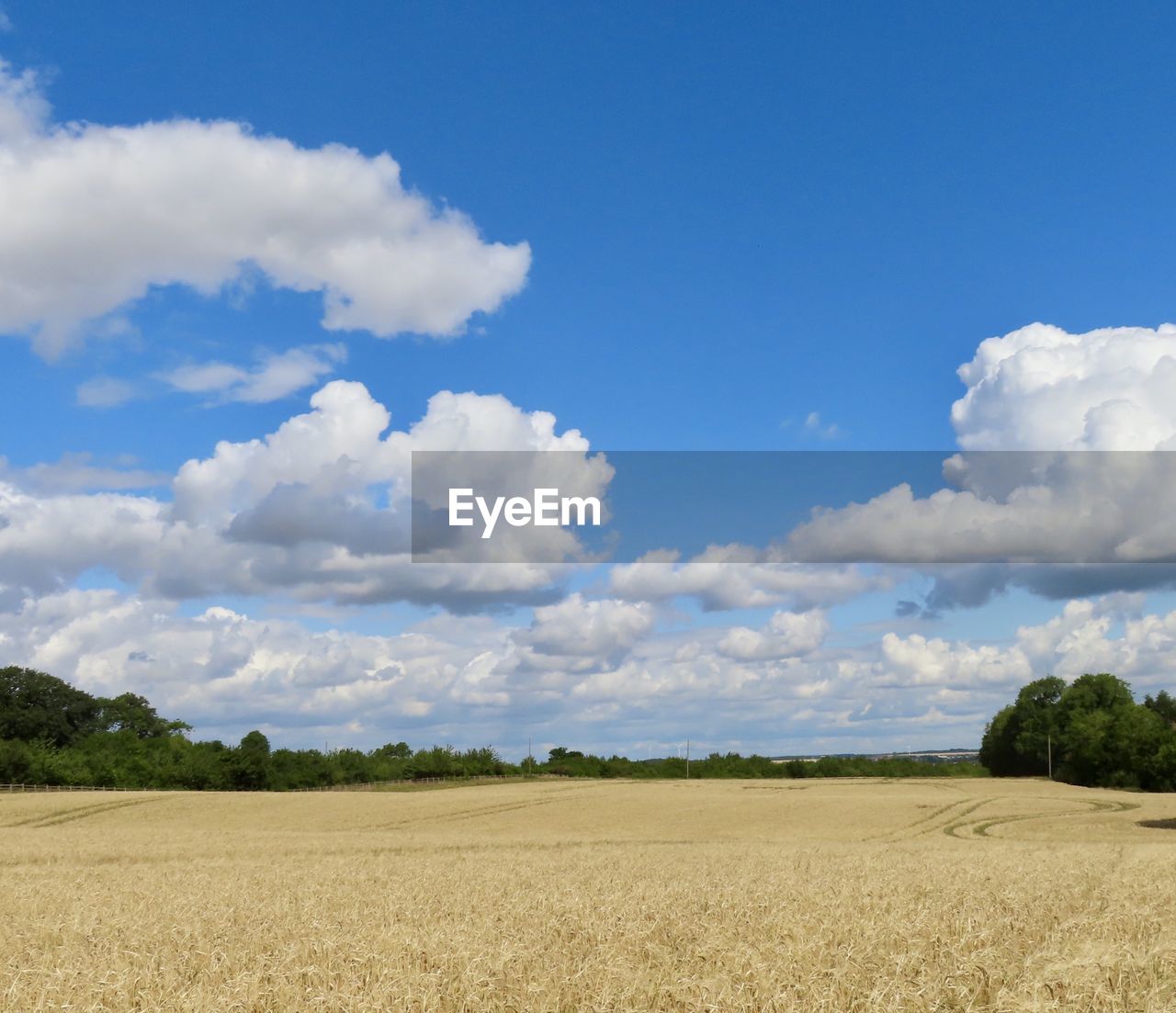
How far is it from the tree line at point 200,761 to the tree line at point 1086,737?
9134mm

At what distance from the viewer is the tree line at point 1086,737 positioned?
102m

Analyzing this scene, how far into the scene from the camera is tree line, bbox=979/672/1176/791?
102312mm

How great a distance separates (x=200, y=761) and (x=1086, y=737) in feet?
336

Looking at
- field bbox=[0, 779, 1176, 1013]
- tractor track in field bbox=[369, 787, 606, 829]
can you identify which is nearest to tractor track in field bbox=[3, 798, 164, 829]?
tractor track in field bbox=[369, 787, 606, 829]

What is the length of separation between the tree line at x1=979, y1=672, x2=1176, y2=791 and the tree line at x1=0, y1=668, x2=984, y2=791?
913 cm

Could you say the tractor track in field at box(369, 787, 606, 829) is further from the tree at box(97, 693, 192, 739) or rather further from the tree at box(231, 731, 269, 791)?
the tree at box(97, 693, 192, 739)

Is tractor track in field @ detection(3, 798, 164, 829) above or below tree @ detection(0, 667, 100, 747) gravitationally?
below

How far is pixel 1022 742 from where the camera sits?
142m

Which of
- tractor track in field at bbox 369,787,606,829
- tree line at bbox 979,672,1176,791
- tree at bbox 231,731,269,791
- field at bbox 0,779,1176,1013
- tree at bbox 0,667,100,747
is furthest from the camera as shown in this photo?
tree at bbox 0,667,100,747

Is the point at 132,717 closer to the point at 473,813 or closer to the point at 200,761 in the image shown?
the point at 200,761

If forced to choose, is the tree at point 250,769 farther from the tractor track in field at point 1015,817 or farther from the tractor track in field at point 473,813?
the tractor track in field at point 1015,817

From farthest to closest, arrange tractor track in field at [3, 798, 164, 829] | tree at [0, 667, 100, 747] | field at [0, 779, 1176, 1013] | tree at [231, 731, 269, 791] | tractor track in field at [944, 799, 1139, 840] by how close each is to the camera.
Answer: tree at [0, 667, 100, 747]
tree at [231, 731, 269, 791]
tractor track in field at [3, 798, 164, 829]
tractor track in field at [944, 799, 1139, 840]
field at [0, 779, 1176, 1013]

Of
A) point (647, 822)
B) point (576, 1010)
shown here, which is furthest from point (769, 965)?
point (647, 822)

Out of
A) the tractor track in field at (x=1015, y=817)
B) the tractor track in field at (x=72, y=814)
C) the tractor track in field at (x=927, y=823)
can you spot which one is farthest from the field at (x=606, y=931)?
the tractor track in field at (x=72, y=814)
